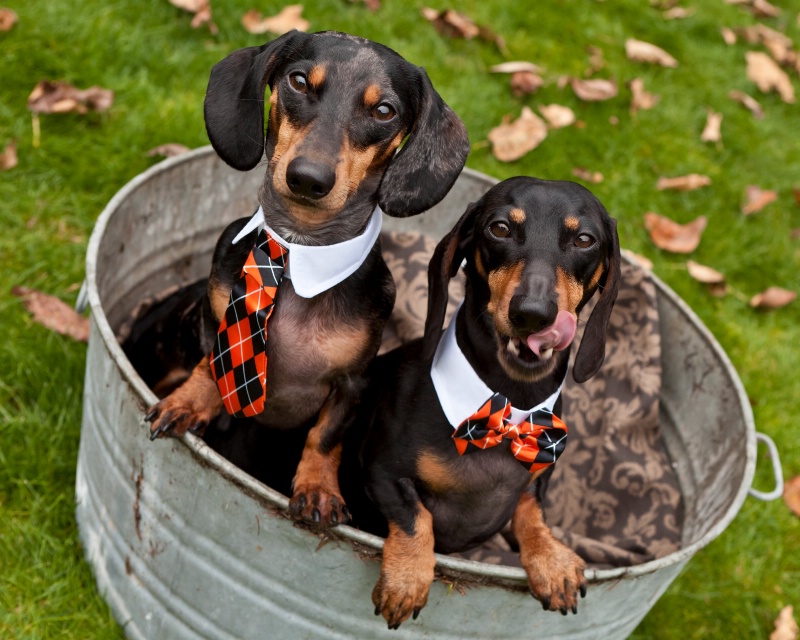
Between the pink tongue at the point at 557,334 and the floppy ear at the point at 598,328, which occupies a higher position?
the pink tongue at the point at 557,334

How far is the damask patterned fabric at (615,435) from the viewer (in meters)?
3.42

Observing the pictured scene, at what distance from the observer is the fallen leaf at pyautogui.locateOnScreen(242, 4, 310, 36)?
4.97 m

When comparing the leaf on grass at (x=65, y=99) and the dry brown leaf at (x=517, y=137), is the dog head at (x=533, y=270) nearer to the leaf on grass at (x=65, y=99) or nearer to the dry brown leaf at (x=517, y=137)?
the dry brown leaf at (x=517, y=137)

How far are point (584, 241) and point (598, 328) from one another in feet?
0.88

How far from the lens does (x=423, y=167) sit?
242 centimetres

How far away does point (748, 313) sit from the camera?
489cm

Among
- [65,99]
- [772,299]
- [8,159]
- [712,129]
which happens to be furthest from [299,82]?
[712,129]

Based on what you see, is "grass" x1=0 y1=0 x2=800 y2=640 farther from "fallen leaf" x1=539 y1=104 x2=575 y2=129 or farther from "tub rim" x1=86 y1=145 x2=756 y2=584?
"tub rim" x1=86 y1=145 x2=756 y2=584

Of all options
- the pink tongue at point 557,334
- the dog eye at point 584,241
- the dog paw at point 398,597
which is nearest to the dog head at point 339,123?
the dog eye at point 584,241

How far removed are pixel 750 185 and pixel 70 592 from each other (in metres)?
4.47

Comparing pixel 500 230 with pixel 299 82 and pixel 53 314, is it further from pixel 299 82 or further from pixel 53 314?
pixel 53 314

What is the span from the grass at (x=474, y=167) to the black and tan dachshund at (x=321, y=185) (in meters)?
0.96

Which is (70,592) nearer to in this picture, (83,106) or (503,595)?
(503,595)

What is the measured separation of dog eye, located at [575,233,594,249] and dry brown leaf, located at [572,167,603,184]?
2.60m
